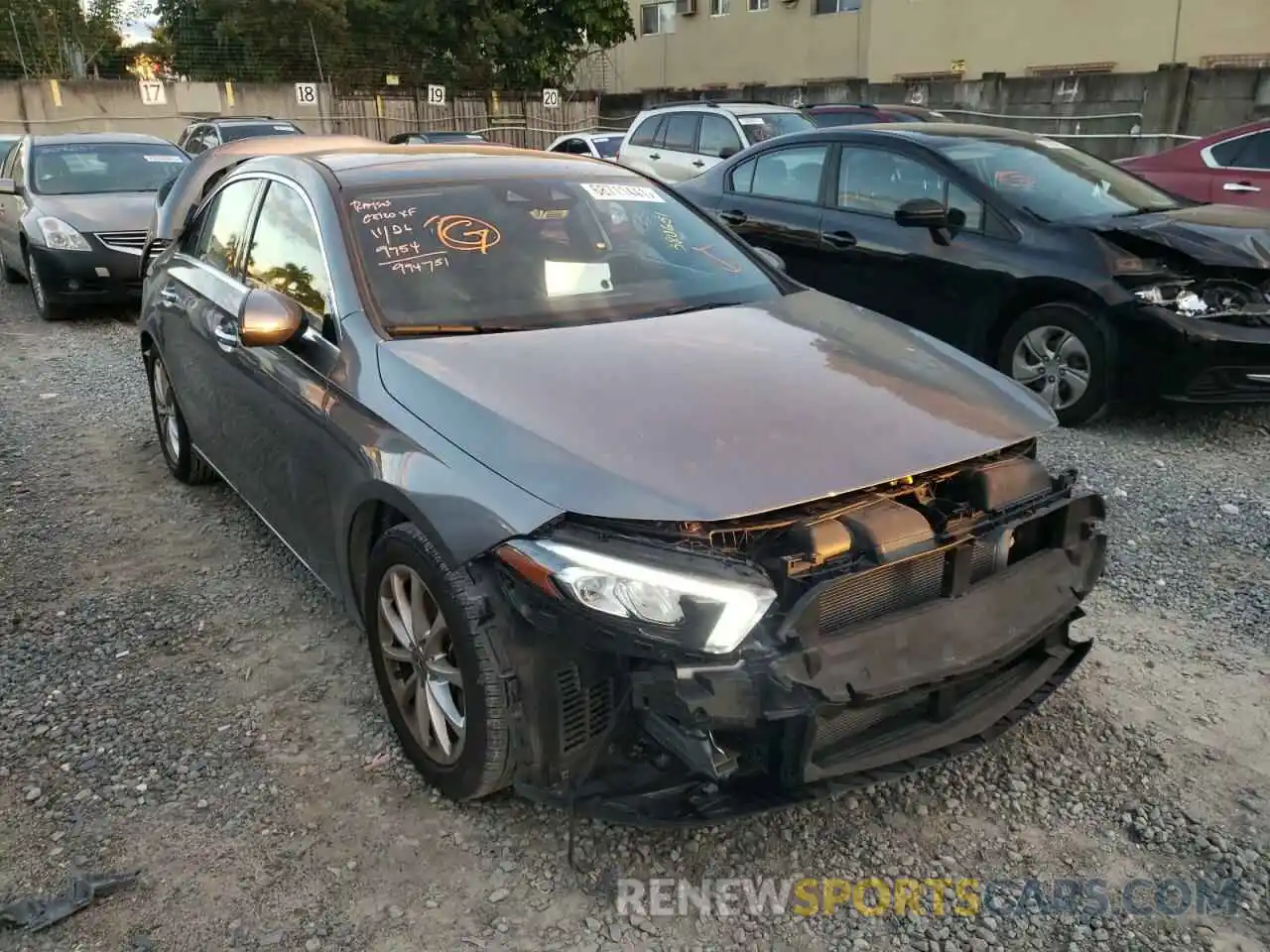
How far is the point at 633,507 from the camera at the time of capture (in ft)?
7.70

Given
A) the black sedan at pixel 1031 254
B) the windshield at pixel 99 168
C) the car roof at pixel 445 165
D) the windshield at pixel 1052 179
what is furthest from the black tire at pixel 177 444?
the windshield at pixel 99 168

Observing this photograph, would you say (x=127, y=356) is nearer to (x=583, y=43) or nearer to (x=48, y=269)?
(x=48, y=269)

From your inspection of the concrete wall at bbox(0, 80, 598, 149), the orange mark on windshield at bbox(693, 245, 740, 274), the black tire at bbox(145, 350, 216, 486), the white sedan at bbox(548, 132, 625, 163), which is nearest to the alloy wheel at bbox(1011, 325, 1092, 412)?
the orange mark on windshield at bbox(693, 245, 740, 274)

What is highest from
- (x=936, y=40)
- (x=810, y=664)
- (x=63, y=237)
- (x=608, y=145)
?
(x=936, y=40)

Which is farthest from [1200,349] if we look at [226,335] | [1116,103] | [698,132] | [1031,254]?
[1116,103]

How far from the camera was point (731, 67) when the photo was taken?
30812 mm

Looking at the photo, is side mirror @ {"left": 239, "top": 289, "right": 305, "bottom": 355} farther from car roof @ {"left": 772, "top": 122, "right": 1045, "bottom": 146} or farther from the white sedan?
the white sedan

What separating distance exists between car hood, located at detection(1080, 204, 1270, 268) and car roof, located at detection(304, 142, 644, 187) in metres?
2.95

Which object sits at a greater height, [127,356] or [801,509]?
[801,509]

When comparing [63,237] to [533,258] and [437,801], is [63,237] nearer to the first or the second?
[533,258]

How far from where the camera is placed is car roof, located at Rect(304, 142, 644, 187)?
373 centimetres

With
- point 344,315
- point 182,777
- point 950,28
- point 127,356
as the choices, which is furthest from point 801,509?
point 950,28

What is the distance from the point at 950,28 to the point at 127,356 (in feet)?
71.6

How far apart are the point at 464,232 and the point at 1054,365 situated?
3.71 meters
